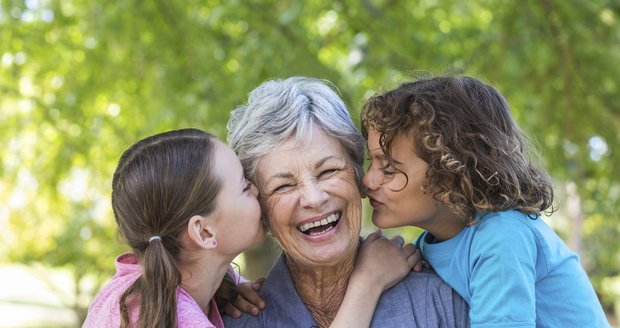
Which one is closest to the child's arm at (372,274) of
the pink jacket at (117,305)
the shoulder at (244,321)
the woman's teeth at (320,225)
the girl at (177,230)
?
the girl at (177,230)

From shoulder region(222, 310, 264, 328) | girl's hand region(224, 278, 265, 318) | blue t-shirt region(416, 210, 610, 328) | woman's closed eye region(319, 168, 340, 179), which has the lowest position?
shoulder region(222, 310, 264, 328)

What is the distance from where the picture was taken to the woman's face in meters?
2.20

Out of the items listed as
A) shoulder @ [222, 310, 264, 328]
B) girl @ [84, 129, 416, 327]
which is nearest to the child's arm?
girl @ [84, 129, 416, 327]

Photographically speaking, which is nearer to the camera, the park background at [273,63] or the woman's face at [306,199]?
the woman's face at [306,199]

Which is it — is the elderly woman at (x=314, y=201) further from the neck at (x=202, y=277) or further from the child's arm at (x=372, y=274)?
the neck at (x=202, y=277)

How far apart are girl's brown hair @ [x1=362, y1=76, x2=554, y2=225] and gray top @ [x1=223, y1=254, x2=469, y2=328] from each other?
9.0 inches

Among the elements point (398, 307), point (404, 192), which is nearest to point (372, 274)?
point (398, 307)

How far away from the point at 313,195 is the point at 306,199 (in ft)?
0.08

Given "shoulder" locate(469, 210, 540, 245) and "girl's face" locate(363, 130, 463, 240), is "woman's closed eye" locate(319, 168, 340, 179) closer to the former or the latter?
"girl's face" locate(363, 130, 463, 240)

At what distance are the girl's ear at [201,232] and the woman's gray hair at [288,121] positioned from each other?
234mm

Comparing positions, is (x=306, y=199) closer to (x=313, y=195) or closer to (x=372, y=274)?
(x=313, y=195)

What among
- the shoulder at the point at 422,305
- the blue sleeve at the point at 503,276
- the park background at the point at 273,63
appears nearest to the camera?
the blue sleeve at the point at 503,276

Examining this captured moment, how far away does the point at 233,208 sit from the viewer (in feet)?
7.02

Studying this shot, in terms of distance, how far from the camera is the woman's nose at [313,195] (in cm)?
216
